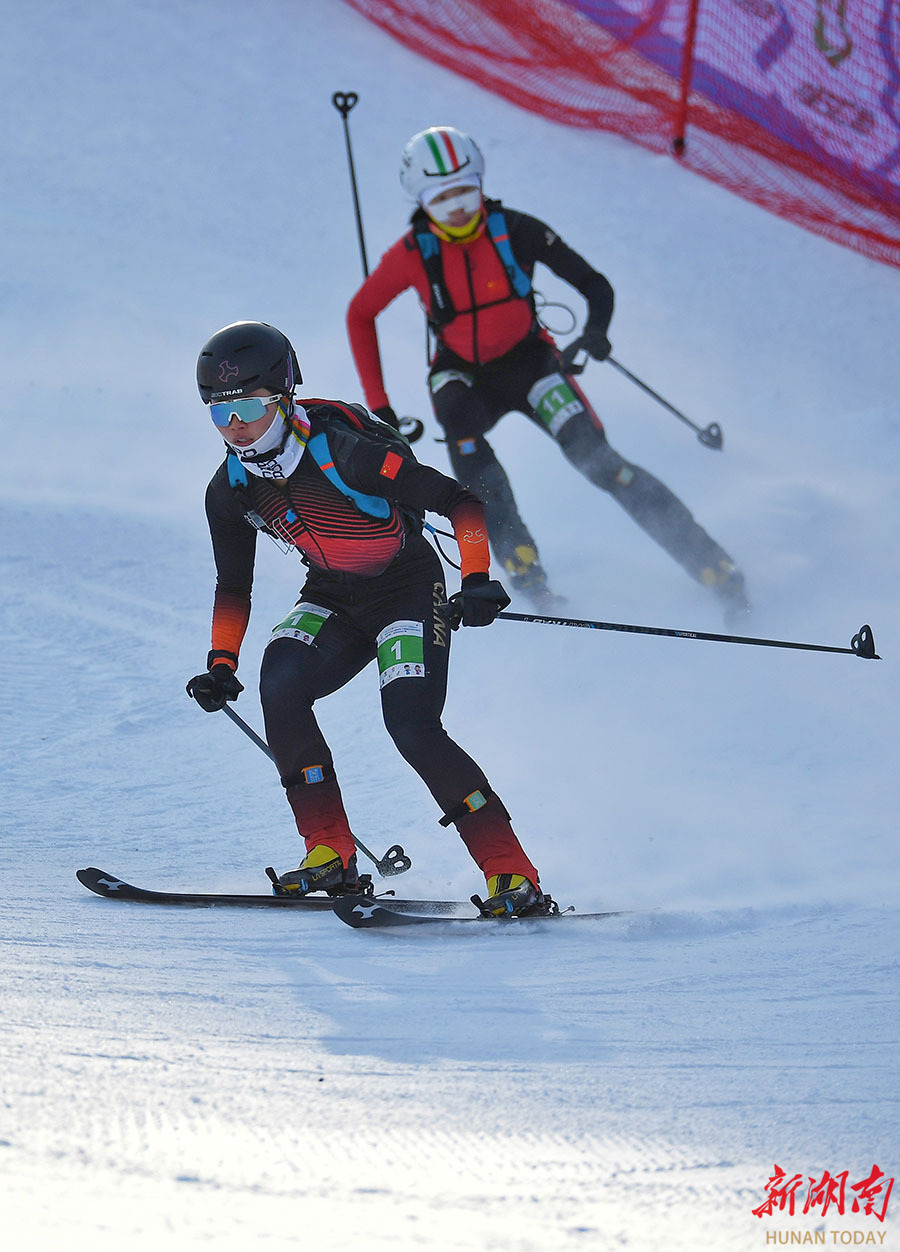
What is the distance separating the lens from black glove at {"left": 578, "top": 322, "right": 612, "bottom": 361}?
623cm

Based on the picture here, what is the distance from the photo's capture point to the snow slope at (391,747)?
2025 millimetres

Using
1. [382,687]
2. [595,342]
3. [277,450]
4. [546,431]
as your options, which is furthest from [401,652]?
[595,342]

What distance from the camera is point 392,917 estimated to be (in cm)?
348

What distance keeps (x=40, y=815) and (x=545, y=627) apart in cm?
247

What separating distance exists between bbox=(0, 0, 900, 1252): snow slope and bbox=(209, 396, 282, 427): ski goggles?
139cm

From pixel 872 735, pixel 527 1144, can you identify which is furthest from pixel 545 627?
pixel 527 1144

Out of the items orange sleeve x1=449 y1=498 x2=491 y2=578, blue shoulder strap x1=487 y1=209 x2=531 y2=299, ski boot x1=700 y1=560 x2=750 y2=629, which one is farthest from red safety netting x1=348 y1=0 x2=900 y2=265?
orange sleeve x1=449 y1=498 x2=491 y2=578

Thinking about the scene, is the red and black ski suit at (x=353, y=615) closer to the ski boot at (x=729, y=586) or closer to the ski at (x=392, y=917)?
the ski at (x=392, y=917)

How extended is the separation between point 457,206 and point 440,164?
0.19 meters

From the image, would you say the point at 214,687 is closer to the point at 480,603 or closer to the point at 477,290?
the point at 480,603

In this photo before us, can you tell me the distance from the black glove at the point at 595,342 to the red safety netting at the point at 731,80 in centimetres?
→ 405

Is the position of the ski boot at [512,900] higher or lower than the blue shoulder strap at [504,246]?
lower

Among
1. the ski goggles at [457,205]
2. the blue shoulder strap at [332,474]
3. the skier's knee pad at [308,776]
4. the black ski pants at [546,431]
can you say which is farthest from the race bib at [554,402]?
the skier's knee pad at [308,776]

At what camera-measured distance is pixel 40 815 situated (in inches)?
184
